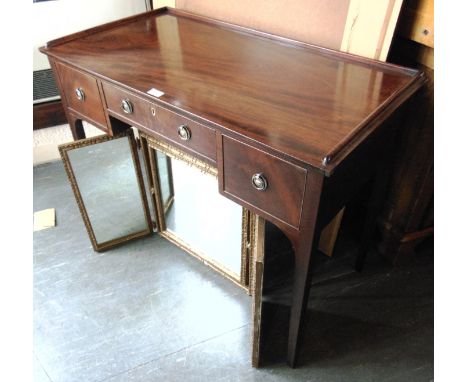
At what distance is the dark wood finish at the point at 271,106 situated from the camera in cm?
84

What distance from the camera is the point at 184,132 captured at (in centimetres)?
100

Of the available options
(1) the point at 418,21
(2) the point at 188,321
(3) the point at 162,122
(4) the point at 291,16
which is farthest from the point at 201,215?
(1) the point at 418,21

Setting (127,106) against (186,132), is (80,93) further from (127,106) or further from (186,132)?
(186,132)

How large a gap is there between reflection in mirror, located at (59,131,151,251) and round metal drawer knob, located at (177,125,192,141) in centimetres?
43

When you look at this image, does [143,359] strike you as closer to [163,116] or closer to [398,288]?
[163,116]

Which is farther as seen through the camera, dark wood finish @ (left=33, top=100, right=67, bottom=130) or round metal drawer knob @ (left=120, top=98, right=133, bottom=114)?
dark wood finish @ (left=33, top=100, right=67, bottom=130)

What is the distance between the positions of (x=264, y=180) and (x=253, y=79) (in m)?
0.31

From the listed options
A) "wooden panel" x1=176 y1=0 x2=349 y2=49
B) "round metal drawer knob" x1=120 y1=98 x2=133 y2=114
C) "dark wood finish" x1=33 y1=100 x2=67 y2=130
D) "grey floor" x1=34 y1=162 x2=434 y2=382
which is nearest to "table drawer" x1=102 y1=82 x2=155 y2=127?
"round metal drawer knob" x1=120 y1=98 x2=133 y2=114

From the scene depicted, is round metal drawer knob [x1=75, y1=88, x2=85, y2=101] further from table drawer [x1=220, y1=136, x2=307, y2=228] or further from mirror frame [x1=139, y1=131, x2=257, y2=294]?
table drawer [x1=220, y1=136, x2=307, y2=228]

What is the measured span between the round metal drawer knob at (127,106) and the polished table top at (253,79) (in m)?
0.06

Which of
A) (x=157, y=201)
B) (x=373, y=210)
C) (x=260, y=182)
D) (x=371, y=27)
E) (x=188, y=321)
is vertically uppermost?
(x=371, y=27)

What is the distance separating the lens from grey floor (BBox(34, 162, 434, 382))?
1220 mm

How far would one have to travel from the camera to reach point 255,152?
2.80 feet

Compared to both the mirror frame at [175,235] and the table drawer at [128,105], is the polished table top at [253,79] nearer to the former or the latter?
the table drawer at [128,105]
